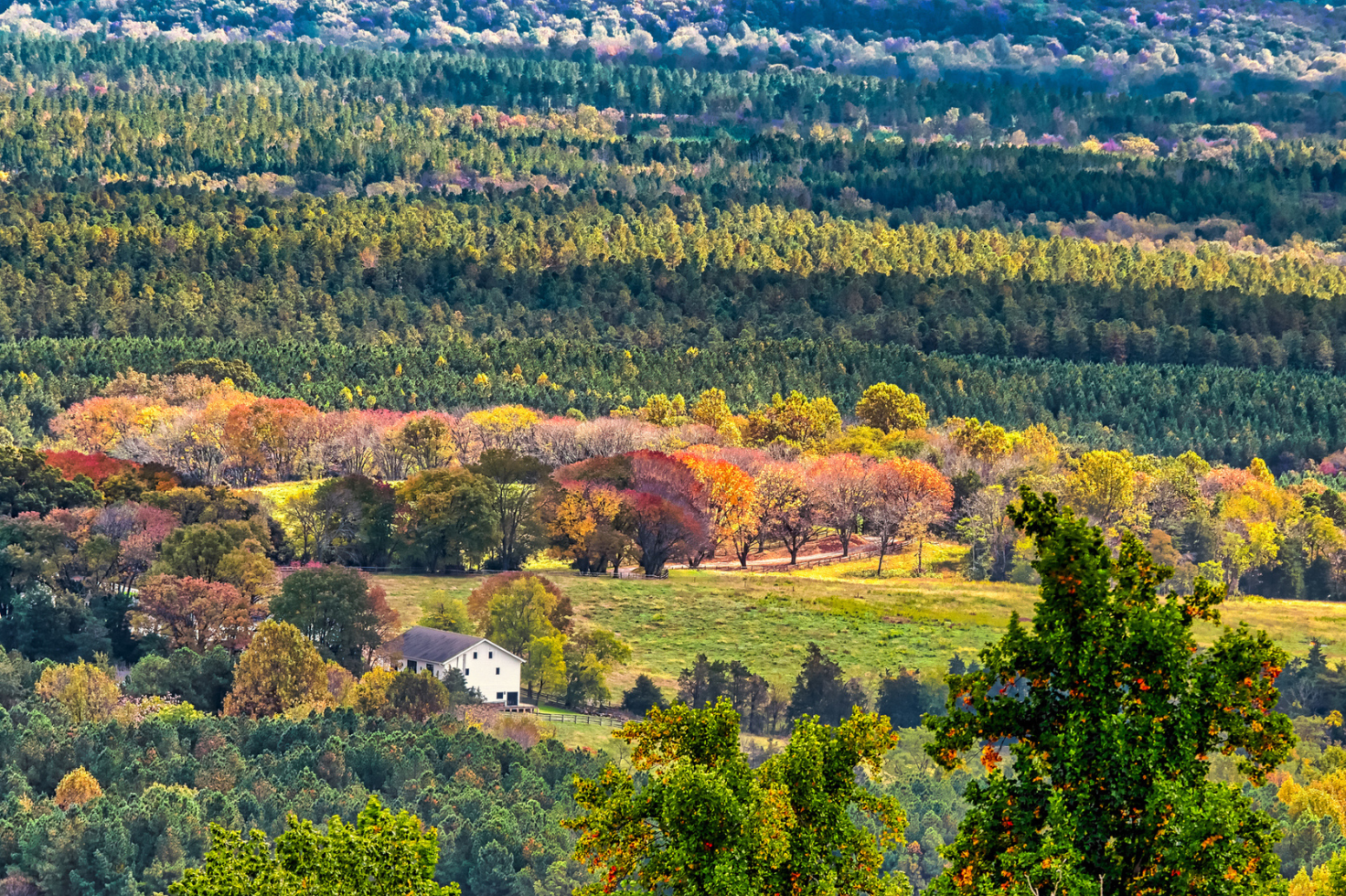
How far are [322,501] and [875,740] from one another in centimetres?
11473

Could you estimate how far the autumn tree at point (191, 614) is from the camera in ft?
388

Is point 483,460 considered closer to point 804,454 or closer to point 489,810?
point 804,454

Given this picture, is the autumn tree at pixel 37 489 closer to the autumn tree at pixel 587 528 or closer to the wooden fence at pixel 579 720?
the autumn tree at pixel 587 528

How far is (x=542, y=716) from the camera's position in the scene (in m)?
113

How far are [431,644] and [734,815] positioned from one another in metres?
93.1

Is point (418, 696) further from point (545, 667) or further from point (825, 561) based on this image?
point (825, 561)

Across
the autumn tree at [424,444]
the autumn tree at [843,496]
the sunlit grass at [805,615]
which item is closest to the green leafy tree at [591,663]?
the sunlit grass at [805,615]

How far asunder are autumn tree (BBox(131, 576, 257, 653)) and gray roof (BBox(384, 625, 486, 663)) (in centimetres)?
797

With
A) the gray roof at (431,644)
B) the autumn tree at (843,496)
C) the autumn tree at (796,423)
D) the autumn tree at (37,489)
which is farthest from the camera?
the autumn tree at (796,423)

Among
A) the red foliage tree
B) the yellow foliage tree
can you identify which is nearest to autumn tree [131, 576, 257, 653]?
the yellow foliage tree

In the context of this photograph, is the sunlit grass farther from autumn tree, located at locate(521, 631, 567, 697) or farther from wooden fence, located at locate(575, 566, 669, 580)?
autumn tree, located at locate(521, 631, 567, 697)

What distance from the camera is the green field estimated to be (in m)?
128

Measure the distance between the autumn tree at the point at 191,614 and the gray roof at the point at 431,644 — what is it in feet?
26.1

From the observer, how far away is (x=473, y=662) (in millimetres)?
117875
